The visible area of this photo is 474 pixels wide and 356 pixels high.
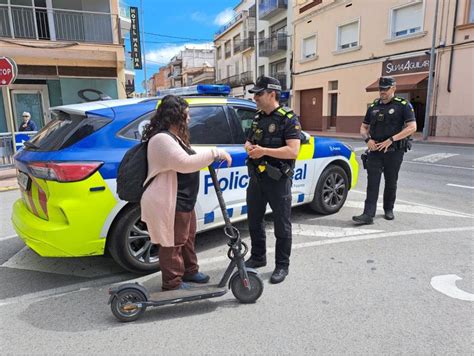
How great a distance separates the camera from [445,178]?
8.15 metres

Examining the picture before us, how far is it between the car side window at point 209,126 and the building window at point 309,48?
79.4 feet

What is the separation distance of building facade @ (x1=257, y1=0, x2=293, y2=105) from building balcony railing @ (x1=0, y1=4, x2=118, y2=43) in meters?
15.7

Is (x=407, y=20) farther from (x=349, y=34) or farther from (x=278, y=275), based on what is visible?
(x=278, y=275)

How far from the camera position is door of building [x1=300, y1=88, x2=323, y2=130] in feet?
86.6

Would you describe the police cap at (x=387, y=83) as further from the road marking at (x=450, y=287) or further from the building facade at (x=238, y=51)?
the building facade at (x=238, y=51)

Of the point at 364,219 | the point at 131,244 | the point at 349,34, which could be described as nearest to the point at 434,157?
the point at 364,219

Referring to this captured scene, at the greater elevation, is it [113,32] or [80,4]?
[80,4]

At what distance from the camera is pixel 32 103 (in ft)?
48.0

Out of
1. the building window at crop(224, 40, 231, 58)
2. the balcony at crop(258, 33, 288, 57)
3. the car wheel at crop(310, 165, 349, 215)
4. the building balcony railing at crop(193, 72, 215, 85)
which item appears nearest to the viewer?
the car wheel at crop(310, 165, 349, 215)

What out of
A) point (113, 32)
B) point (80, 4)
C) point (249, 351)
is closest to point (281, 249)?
point (249, 351)

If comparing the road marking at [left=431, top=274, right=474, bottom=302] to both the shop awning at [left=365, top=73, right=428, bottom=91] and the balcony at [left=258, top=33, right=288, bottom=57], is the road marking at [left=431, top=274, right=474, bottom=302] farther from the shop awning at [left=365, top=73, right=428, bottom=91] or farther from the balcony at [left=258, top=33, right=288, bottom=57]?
the balcony at [left=258, top=33, right=288, bottom=57]

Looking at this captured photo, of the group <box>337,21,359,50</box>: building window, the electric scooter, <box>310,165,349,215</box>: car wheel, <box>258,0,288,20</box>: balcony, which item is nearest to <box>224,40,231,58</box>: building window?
<box>258,0,288,20</box>: balcony

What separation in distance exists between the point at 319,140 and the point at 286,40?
28.1 meters

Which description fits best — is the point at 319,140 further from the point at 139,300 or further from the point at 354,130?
the point at 354,130
